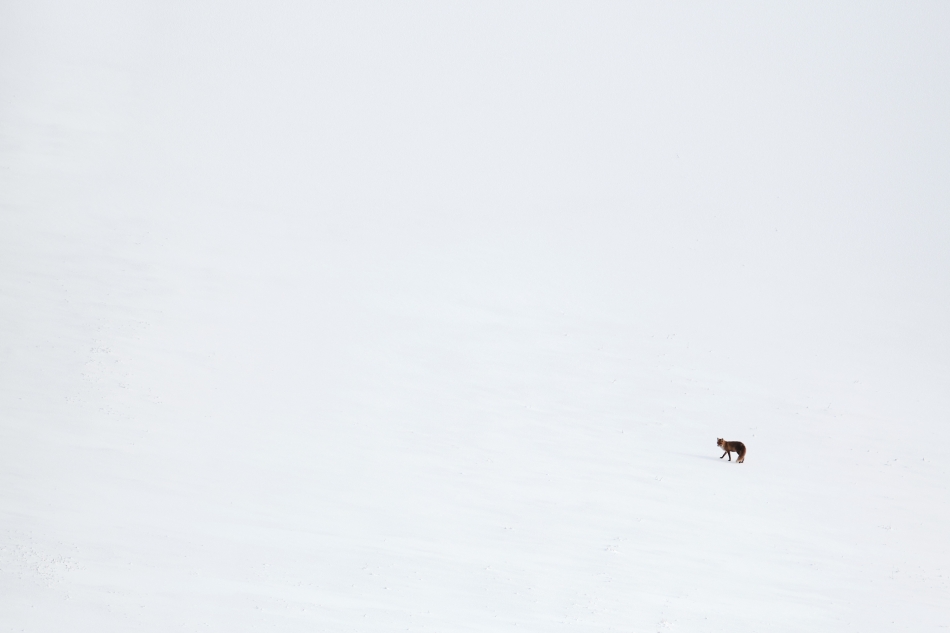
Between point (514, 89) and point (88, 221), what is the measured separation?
26.9 feet

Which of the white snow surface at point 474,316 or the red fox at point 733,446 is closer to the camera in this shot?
the white snow surface at point 474,316

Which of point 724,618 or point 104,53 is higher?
point 104,53

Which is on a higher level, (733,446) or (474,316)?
(474,316)

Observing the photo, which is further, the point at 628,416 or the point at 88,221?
the point at 88,221

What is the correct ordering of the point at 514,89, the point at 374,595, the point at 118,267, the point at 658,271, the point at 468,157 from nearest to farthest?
the point at 374,595, the point at 118,267, the point at 658,271, the point at 468,157, the point at 514,89

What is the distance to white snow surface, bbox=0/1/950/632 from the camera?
944 cm

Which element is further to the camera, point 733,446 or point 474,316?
point 474,316

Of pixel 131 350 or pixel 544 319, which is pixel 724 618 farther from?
pixel 131 350

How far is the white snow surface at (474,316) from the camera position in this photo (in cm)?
944

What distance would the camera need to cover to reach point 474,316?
1244 centimetres

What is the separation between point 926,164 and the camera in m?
16.8

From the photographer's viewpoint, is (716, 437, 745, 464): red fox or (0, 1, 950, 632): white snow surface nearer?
(0, 1, 950, 632): white snow surface

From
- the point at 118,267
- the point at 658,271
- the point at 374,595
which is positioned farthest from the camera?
the point at 658,271

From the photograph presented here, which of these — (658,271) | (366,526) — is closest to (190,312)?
(366,526)
